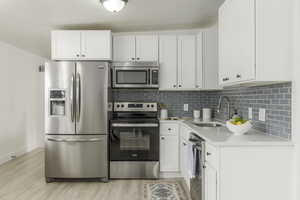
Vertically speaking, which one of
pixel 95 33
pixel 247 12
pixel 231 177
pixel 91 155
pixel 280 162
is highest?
pixel 95 33

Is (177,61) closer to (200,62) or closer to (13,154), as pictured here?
(200,62)

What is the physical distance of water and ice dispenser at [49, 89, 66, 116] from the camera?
3.38 metres

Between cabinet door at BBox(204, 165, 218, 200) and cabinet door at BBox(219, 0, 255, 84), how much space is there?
0.81 meters

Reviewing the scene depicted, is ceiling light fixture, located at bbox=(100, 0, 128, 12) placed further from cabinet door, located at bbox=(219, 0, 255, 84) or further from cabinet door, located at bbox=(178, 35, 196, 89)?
cabinet door, located at bbox=(178, 35, 196, 89)

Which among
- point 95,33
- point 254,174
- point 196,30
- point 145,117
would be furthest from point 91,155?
point 196,30

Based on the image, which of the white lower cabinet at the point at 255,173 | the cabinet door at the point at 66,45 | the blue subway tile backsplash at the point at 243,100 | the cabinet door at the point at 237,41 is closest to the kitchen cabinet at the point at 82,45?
the cabinet door at the point at 66,45

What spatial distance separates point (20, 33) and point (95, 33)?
4.65ft

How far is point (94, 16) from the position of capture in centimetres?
324

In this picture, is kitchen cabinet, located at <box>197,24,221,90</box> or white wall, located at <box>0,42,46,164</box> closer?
kitchen cabinet, located at <box>197,24,221,90</box>

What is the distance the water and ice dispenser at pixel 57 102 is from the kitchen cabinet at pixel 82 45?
53cm

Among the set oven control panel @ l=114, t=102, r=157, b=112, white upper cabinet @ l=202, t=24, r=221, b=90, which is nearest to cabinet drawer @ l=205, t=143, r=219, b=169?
white upper cabinet @ l=202, t=24, r=221, b=90

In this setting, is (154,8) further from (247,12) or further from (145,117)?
(145,117)

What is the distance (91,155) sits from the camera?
3.40 m

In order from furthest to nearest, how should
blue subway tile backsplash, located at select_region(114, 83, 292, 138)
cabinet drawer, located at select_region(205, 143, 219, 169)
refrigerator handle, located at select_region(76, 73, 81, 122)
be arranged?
refrigerator handle, located at select_region(76, 73, 81, 122) → blue subway tile backsplash, located at select_region(114, 83, 292, 138) → cabinet drawer, located at select_region(205, 143, 219, 169)
